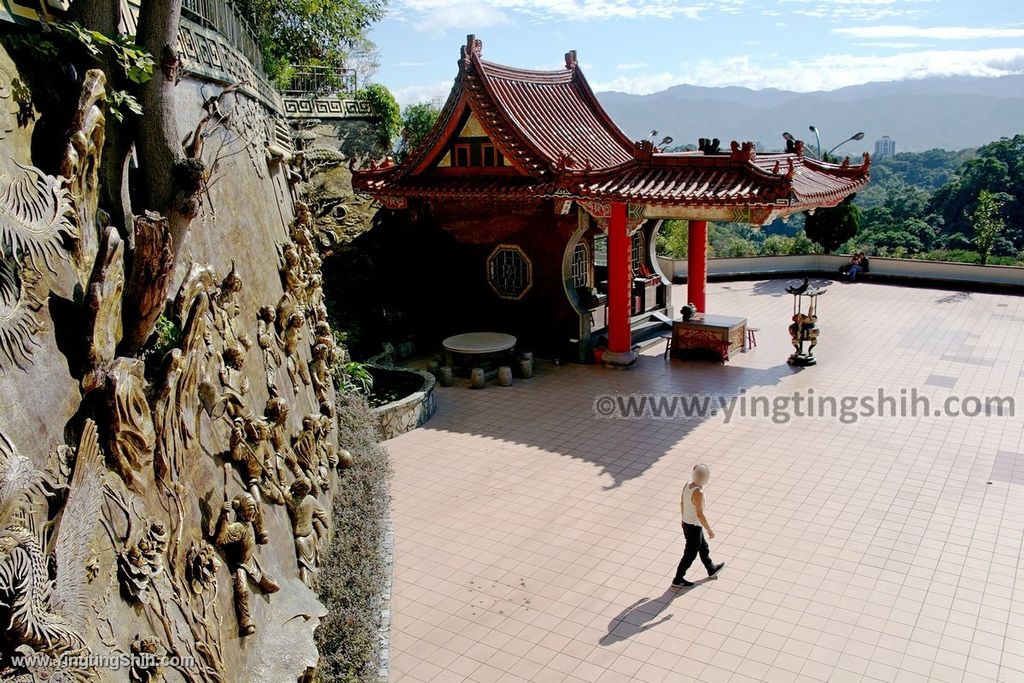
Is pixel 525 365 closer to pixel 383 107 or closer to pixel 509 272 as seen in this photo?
pixel 509 272

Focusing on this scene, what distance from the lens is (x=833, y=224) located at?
82.4 ft

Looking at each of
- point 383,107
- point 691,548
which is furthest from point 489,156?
point 691,548

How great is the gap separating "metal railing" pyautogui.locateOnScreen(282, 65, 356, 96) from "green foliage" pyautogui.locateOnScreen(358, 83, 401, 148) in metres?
2.54

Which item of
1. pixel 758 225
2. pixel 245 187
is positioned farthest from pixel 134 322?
pixel 758 225

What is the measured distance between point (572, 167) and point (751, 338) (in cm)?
569

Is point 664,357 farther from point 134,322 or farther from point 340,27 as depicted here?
point 340,27

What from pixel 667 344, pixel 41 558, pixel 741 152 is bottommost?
pixel 667 344

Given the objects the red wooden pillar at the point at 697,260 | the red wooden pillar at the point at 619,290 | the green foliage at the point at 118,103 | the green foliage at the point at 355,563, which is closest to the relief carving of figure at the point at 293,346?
the green foliage at the point at 355,563

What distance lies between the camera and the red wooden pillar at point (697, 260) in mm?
18656

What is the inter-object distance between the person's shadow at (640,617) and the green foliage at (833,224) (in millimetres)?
18870

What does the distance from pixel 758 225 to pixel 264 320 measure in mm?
9059

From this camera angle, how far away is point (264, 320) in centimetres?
798

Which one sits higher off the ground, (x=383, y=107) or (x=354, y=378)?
(x=383, y=107)

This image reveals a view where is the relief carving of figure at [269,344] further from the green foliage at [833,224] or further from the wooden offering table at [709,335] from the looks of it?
the green foliage at [833,224]
